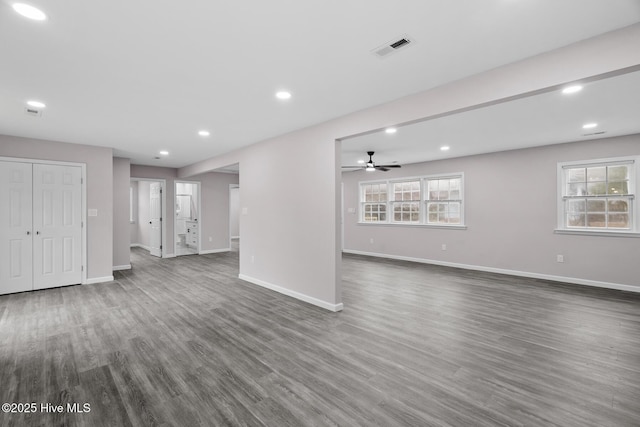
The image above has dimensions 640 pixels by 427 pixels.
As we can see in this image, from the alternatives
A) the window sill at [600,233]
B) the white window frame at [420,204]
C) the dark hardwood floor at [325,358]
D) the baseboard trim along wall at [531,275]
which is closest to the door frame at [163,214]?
the dark hardwood floor at [325,358]

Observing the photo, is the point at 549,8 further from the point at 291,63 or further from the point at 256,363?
the point at 256,363

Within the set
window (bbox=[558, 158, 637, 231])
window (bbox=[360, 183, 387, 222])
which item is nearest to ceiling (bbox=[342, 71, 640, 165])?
window (bbox=[558, 158, 637, 231])

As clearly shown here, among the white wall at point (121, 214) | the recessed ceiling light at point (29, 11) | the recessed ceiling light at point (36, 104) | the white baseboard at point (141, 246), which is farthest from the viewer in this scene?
the white baseboard at point (141, 246)

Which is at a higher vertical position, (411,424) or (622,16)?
(622,16)

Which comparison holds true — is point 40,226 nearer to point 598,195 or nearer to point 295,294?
point 295,294

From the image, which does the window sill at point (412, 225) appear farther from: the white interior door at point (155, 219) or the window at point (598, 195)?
the white interior door at point (155, 219)

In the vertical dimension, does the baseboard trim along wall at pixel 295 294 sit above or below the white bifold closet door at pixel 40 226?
below

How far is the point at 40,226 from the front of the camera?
4844 millimetres

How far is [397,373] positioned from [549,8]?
110 inches

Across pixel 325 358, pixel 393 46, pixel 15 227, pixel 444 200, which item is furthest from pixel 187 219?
pixel 393 46

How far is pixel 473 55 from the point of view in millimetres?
2301

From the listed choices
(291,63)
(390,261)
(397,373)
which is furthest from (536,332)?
(390,261)

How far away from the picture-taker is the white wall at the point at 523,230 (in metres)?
4.96

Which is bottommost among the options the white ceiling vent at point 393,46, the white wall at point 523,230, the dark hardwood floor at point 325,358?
the dark hardwood floor at point 325,358
